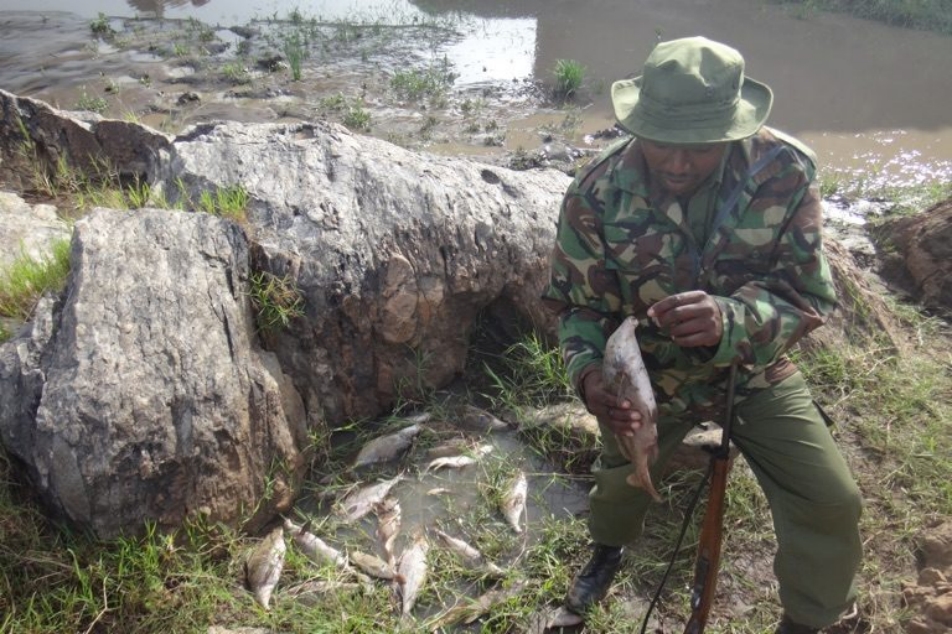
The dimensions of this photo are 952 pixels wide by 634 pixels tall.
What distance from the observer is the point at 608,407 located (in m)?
2.40

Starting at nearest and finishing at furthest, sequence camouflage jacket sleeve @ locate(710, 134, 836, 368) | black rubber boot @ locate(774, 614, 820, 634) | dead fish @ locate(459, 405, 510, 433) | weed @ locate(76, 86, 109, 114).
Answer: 1. camouflage jacket sleeve @ locate(710, 134, 836, 368)
2. black rubber boot @ locate(774, 614, 820, 634)
3. dead fish @ locate(459, 405, 510, 433)
4. weed @ locate(76, 86, 109, 114)

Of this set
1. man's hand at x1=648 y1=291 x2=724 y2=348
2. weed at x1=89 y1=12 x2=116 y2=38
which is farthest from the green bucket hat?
weed at x1=89 y1=12 x2=116 y2=38

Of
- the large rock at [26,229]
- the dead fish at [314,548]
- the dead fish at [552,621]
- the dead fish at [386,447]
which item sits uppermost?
the large rock at [26,229]

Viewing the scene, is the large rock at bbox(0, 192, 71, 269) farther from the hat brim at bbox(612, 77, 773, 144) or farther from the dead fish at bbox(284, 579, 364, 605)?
the hat brim at bbox(612, 77, 773, 144)

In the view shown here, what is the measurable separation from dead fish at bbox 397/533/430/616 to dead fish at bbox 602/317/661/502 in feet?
3.76

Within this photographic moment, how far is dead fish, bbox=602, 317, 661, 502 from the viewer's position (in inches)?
89.7

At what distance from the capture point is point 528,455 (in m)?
3.69

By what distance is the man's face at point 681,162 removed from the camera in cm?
231

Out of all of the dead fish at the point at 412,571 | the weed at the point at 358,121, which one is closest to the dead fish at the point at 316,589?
the dead fish at the point at 412,571

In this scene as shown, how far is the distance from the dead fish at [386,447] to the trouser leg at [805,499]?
168cm

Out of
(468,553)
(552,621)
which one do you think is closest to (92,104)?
(468,553)

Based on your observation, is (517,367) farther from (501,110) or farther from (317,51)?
(317,51)

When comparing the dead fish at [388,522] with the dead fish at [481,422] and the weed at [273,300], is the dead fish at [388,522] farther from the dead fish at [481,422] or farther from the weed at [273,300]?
the weed at [273,300]

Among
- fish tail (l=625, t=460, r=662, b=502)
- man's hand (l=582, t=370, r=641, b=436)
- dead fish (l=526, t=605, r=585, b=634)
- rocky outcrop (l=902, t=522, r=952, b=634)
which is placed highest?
man's hand (l=582, t=370, r=641, b=436)
